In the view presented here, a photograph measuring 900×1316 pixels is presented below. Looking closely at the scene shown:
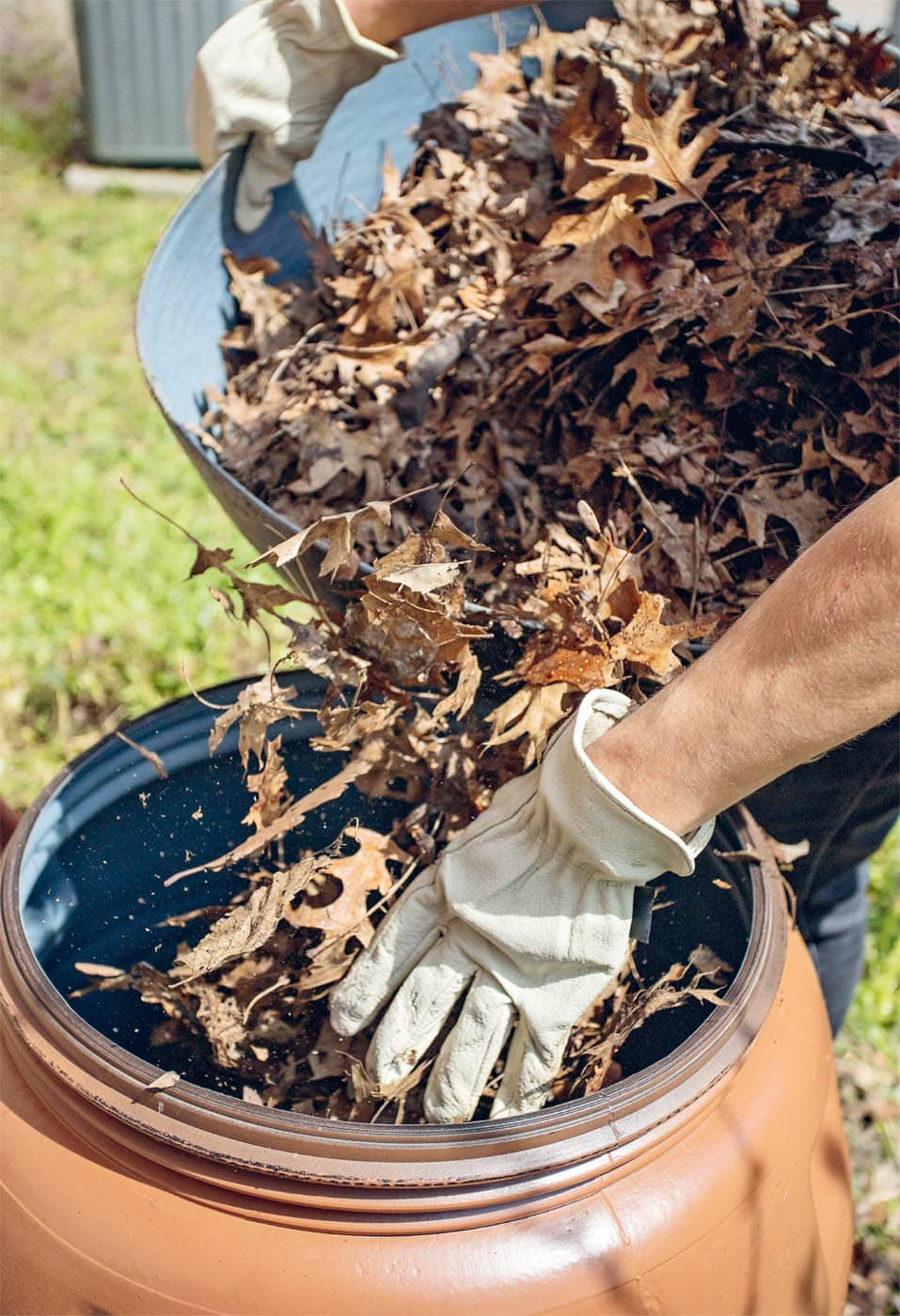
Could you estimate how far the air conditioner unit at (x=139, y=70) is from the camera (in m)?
6.20

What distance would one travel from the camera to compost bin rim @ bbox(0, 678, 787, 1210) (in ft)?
3.77

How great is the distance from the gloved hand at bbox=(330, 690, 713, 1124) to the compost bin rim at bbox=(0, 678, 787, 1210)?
19 cm

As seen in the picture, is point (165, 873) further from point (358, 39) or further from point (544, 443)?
point (358, 39)

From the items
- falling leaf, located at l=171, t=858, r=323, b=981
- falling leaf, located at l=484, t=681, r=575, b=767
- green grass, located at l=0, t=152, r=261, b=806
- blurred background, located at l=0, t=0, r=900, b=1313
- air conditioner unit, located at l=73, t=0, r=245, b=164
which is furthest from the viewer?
air conditioner unit, located at l=73, t=0, r=245, b=164

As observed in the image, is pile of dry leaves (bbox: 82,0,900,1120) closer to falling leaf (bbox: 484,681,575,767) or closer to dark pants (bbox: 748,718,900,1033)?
falling leaf (bbox: 484,681,575,767)

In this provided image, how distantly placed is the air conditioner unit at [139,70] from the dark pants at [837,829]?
5767 millimetres

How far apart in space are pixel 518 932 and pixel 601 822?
209 mm

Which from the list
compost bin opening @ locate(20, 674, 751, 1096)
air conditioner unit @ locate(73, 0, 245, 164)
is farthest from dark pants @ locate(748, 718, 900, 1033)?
air conditioner unit @ locate(73, 0, 245, 164)

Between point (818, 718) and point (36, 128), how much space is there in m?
7.15

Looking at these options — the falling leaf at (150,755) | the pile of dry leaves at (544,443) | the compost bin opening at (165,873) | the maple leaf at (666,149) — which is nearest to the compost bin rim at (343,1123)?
the pile of dry leaves at (544,443)

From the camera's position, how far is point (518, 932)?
144 cm

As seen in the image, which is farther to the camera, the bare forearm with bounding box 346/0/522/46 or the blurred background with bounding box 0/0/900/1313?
the blurred background with bounding box 0/0/900/1313

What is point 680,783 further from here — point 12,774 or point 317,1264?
point 12,774

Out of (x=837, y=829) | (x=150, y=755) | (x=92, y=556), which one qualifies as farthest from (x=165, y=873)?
(x=92, y=556)
